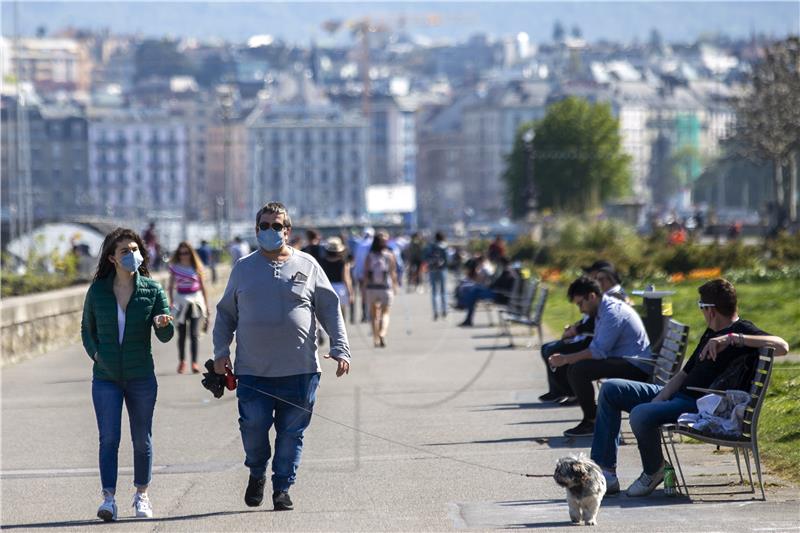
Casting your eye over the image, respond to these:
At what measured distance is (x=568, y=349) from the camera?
1502cm

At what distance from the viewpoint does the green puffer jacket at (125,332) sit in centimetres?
1011

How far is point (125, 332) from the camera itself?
1011 centimetres

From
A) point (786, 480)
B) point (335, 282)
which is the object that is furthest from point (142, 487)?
point (335, 282)

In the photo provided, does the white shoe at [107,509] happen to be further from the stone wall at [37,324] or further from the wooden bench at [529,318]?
the wooden bench at [529,318]

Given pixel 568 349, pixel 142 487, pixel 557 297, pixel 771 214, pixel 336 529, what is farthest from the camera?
pixel 771 214

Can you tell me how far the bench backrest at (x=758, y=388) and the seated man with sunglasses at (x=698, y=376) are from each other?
0.08 metres

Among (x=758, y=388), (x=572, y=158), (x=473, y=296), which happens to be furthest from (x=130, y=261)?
(x=572, y=158)

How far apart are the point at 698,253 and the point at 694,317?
482 inches

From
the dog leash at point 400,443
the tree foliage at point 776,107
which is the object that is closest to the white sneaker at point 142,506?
the dog leash at point 400,443

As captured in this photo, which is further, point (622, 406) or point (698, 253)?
point (698, 253)

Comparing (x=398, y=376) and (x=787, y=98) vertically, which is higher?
(x=787, y=98)

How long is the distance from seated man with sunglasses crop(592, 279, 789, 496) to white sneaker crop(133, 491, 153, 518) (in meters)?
2.37

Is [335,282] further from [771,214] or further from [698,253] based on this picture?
[771,214]

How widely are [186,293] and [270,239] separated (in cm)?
1037
